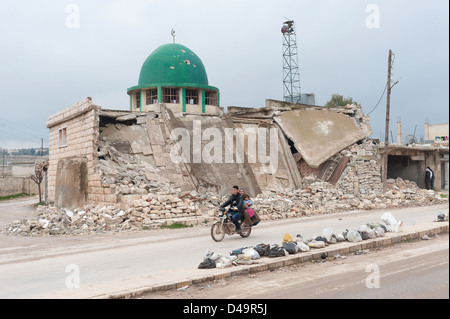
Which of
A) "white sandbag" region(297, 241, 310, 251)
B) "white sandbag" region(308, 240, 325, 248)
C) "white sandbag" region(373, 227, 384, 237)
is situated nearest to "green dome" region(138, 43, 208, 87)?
"white sandbag" region(373, 227, 384, 237)

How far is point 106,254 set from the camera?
422 inches

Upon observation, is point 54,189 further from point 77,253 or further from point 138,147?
point 77,253

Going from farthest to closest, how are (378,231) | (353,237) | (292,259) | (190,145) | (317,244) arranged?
(190,145) → (378,231) → (353,237) → (317,244) → (292,259)

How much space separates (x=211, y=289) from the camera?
7078 millimetres

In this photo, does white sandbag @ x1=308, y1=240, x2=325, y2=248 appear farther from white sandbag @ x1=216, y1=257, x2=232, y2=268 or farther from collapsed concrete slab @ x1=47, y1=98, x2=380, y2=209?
collapsed concrete slab @ x1=47, y1=98, x2=380, y2=209

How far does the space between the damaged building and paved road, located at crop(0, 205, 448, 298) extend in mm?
3859

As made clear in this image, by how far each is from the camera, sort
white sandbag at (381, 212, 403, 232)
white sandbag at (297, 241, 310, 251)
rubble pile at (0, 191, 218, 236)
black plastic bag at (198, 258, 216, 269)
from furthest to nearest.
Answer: rubble pile at (0, 191, 218, 236) → white sandbag at (381, 212, 403, 232) → white sandbag at (297, 241, 310, 251) → black plastic bag at (198, 258, 216, 269)

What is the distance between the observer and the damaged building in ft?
64.1

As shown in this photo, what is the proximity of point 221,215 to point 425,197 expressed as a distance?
55.1ft

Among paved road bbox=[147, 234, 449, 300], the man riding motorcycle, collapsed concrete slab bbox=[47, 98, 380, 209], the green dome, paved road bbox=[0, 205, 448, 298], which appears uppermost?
the green dome

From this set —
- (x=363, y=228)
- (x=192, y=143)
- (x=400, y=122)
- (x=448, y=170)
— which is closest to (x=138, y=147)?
(x=192, y=143)

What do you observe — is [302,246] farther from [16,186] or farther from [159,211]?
[16,186]

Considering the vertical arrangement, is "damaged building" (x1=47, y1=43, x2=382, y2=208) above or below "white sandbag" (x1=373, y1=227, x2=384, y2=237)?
above

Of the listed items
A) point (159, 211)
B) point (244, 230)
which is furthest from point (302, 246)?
point (159, 211)
